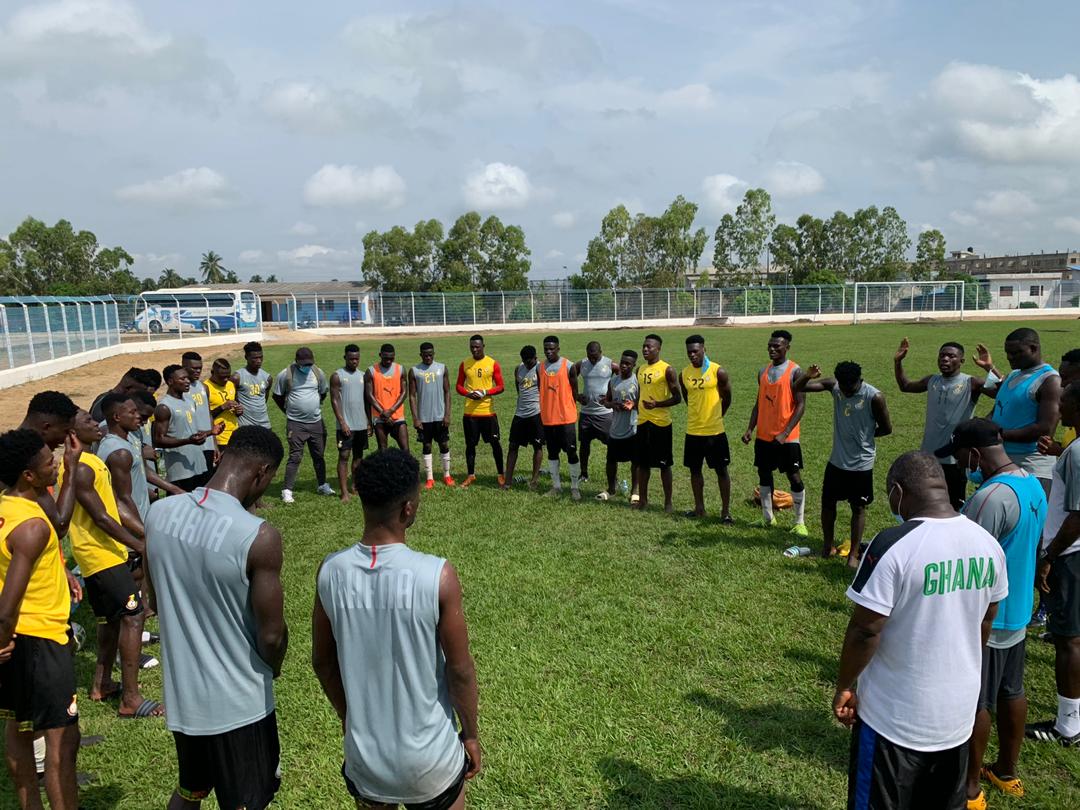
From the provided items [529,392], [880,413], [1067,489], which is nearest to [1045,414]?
[880,413]

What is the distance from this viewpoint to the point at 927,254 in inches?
2862

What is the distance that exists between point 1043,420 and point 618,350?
27.1m

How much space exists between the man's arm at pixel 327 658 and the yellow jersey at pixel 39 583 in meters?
1.69

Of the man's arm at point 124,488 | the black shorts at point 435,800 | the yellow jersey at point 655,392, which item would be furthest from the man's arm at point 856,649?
the yellow jersey at point 655,392

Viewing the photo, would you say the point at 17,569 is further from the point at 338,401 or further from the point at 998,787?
the point at 338,401

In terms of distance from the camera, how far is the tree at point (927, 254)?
2832 inches

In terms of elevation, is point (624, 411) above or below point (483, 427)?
above

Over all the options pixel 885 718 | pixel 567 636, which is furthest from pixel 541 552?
pixel 885 718

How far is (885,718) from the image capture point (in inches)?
110

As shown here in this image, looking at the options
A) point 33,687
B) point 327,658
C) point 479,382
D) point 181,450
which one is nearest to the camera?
point 327,658

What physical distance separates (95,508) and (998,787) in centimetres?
546

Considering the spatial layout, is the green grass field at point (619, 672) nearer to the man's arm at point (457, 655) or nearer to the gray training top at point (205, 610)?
Result: the gray training top at point (205, 610)

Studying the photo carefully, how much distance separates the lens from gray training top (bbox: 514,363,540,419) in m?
10.3

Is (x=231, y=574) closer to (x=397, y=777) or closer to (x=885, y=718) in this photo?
(x=397, y=777)
